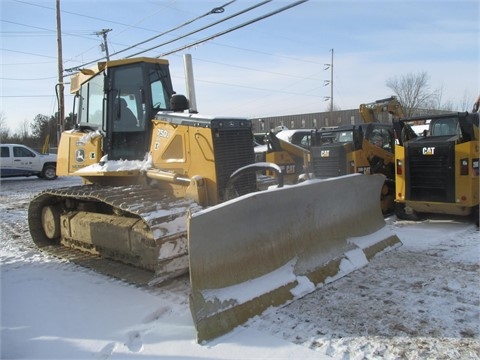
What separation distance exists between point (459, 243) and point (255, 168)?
139 inches

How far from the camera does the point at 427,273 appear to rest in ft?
17.2

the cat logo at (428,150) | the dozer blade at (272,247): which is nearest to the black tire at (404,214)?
the cat logo at (428,150)

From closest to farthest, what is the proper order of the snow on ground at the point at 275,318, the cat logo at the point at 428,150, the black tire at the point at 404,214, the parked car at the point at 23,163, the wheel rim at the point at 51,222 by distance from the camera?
the snow on ground at the point at 275,318
the wheel rim at the point at 51,222
the cat logo at the point at 428,150
the black tire at the point at 404,214
the parked car at the point at 23,163

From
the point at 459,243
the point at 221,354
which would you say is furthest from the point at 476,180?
the point at 221,354

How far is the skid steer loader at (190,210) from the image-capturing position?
165 inches

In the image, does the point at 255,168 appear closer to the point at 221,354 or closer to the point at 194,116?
the point at 194,116

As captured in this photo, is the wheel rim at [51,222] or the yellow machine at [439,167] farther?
the yellow machine at [439,167]

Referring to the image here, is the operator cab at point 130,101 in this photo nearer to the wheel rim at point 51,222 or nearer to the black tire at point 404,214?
the wheel rim at point 51,222

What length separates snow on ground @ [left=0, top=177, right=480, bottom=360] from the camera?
11.6 feet

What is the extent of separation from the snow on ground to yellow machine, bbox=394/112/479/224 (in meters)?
2.27

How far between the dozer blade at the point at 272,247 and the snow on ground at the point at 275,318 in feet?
0.53

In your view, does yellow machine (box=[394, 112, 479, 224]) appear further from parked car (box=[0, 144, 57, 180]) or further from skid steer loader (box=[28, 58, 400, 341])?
parked car (box=[0, 144, 57, 180])

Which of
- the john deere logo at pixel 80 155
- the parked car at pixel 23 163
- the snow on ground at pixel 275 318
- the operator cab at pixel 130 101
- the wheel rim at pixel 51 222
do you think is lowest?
the snow on ground at pixel 275 318

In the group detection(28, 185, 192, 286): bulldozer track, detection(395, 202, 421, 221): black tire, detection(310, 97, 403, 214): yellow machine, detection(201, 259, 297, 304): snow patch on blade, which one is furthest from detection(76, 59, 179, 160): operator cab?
detection(395, 202, 421, 221): black tire
